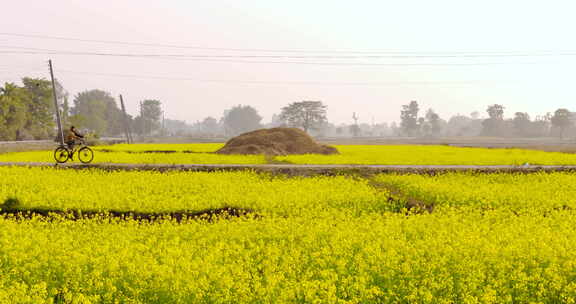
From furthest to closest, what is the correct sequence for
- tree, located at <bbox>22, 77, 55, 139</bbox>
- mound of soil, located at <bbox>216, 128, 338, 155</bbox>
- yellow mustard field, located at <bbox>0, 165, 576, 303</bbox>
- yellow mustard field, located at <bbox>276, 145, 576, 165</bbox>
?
tree, located at <bbox>22, 77, 55, 139</bbox>
mound of soil, located at <bbox>216, 128, 338, 155</bbox>
yellow mustard field, located at <bbox>276, 145, 576, 165</bbox>
yellow mustard field, located at <bbox>0, 165, 576, 303</bbox>

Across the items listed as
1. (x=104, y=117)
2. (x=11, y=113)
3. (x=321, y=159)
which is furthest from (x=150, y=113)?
(x=321, y=159)

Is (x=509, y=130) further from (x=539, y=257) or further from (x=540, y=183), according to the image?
(x=539, y=257)

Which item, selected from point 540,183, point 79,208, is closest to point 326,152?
point 540,183

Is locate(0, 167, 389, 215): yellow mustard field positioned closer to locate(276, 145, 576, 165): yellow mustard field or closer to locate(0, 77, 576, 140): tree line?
locate(276, 145, 576, 165): yellow mustard field

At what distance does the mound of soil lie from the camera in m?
36.0

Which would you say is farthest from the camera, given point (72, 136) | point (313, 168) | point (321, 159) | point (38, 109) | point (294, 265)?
point (38, 109)

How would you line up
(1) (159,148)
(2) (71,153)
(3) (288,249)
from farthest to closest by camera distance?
(1) (159,148) → (2) (71,153) → (3) (288,249)

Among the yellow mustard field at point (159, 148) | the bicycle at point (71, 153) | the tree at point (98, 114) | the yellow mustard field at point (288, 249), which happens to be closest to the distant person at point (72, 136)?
the bicycle at point (71, 153)

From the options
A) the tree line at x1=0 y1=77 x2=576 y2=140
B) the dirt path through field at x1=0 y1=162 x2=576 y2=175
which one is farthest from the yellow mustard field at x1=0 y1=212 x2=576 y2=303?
the tree line at x1=0 y1=77 x2=576 y2=140

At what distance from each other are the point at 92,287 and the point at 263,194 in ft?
30.3

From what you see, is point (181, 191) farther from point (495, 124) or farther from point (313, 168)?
point (495, 124)

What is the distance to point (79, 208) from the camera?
538 inches

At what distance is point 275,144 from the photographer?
123 feet

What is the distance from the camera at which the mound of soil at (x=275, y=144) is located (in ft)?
118
